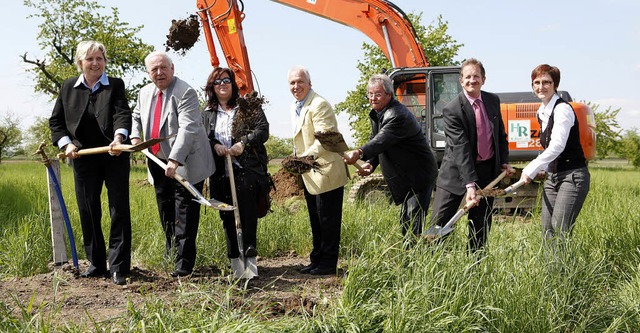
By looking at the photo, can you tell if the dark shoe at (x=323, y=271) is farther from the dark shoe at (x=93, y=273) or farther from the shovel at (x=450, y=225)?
the dark shoe at (x=93, y=273)

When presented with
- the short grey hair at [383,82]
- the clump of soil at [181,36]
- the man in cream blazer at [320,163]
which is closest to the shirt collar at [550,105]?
the short grey hair at [383,82]

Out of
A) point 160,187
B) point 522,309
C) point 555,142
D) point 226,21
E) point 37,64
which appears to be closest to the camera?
point 522,309

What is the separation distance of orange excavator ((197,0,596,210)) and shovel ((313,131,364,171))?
4637 mm

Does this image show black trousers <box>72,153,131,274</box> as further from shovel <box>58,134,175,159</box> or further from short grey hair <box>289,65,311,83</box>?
short grey hair <box>289,65,311,83</box>

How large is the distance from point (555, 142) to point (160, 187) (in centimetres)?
296

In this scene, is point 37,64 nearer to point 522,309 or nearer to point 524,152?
point 524,152

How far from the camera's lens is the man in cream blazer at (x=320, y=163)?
16.5 ft

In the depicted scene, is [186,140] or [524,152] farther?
[524,152]

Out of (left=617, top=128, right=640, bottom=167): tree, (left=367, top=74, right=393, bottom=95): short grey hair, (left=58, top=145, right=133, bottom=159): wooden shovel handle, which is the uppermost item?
(left=367, top=74, right=393, bottom=95): short grey hair

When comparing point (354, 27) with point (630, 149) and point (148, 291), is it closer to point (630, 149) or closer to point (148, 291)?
point (148, 291)

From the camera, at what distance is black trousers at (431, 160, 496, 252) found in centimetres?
453

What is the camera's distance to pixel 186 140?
4727 mm

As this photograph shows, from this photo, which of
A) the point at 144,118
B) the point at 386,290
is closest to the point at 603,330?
the point at 386,290

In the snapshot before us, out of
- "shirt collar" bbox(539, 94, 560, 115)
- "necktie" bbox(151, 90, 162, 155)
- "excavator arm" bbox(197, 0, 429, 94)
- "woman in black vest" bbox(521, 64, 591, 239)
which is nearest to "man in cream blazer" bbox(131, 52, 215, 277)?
"necktie" bbox(151, 90, 162, 155)
